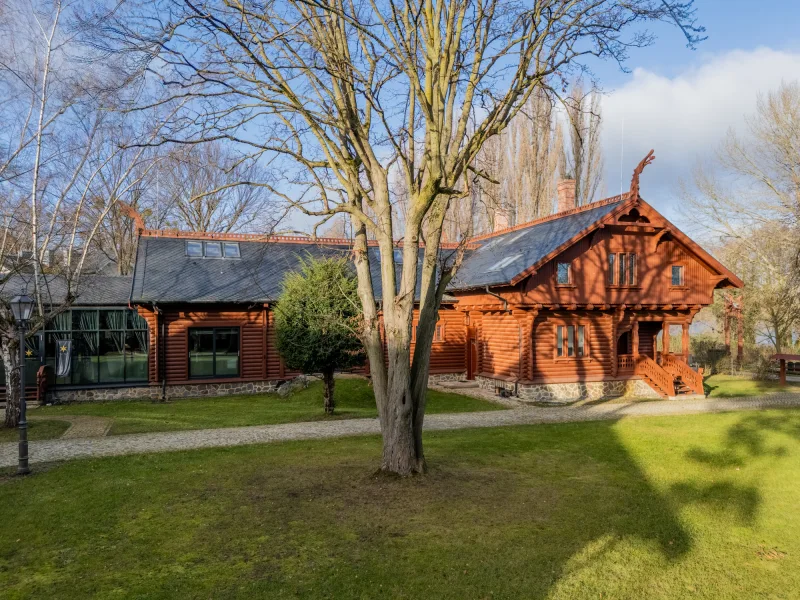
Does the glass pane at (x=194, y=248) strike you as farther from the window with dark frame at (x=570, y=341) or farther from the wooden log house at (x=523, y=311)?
the window with dark frame at (x=570, y=341)

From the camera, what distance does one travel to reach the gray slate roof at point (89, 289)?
21234 mm

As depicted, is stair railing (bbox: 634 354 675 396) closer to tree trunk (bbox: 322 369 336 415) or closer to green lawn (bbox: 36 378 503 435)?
green lawn (bbox: 36 378 503 435)

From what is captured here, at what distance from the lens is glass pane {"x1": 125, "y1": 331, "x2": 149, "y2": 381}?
21641 mm

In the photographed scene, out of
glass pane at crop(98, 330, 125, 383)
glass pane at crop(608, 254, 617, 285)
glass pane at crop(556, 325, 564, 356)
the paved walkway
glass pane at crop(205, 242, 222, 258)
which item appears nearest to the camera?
the paved walkway

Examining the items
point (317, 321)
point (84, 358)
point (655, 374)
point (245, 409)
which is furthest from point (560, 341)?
point (84, 358)

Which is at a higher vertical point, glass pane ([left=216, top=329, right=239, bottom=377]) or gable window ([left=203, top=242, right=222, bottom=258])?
gable window ([left=203, top=242, right=222, bottom=258])

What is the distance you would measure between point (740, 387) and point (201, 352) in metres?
22.3

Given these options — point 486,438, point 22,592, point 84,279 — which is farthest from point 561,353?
point 22,592

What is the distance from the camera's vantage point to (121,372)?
2152 centimetres

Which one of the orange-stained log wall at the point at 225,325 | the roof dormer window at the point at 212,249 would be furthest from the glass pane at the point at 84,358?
the roof dormer window at the point at 212,249

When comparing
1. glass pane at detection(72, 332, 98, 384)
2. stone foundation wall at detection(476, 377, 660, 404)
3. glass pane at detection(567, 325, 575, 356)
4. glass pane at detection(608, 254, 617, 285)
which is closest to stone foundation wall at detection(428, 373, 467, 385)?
stone foundation wall at detection(476, 377, 660, 404)

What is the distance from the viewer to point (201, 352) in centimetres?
2220

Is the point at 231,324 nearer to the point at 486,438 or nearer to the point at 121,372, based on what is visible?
the point at 121,372

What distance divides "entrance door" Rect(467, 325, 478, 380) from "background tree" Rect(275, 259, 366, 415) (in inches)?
344
